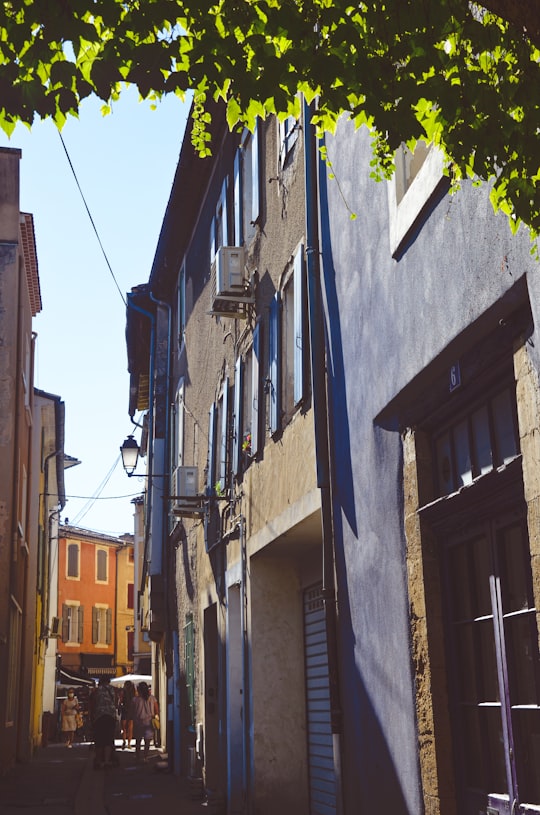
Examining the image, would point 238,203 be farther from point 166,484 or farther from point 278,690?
point 166,484

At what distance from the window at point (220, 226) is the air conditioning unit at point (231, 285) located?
4.53 feet

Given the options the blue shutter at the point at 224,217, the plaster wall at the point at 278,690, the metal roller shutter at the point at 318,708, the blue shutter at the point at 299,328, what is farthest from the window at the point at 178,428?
the blue shutter at the point at 299,328

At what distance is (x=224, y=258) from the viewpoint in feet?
39.2

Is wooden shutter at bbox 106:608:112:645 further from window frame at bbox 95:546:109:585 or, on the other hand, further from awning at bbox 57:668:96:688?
awning at bbox 57:668:96:688

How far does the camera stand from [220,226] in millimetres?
14133

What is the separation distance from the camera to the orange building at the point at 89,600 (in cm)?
5378

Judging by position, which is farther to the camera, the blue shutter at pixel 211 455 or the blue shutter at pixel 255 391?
the blue shutter at pixel 211 455

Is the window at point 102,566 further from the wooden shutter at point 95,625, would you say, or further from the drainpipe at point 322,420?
the drainpipe at point 322,420

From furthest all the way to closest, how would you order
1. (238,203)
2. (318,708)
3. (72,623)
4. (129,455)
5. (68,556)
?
(68,556), (72,623), (129,455), (238,203), (318,708)

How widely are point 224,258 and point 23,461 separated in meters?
9.79

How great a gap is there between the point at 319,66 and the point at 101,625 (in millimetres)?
54577

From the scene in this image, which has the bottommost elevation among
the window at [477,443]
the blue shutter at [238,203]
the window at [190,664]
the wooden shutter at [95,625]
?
the window at [190,664]

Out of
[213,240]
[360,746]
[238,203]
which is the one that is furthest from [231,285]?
[360,746]

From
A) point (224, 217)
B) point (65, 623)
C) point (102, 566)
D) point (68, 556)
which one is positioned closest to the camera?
point (224, 217)
